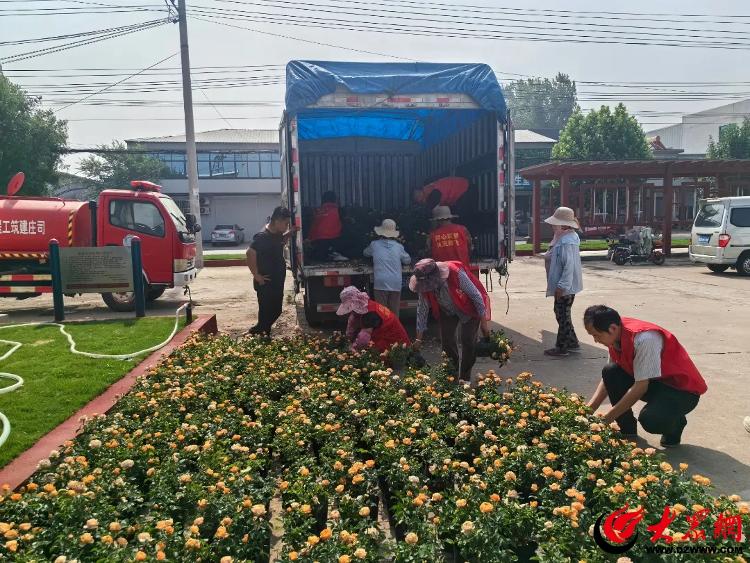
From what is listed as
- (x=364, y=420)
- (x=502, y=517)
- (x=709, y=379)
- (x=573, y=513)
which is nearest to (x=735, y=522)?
(x=573, y=513)

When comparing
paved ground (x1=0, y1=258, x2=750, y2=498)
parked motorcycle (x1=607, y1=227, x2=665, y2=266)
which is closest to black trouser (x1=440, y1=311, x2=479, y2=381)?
paved ground (x1=0, y1=258, x2=750, y2=498)

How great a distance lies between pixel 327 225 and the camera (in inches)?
353

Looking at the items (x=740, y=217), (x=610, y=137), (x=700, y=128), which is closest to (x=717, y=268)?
(x=740, y=217)

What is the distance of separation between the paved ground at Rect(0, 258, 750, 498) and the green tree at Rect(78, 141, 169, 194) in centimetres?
2363

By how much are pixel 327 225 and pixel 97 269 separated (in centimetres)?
358

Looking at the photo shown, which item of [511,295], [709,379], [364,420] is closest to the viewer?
[364,420]

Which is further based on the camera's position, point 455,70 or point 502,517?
point 455,70

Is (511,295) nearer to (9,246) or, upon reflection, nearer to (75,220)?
(75,220)

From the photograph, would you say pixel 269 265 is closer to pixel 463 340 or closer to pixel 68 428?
pixel 463 340

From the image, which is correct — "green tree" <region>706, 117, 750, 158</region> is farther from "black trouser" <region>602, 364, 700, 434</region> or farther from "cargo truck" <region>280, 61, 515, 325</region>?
"black trouser" <region>602, 364, 700, 434</region>

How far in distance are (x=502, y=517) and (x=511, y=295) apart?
10.1m

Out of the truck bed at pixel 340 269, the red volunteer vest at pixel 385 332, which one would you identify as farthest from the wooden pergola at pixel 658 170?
the red volunteer vest at pixel 385 332

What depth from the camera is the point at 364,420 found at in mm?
4102

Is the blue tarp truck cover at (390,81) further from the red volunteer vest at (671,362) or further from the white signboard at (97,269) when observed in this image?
the red volunteer vest at (671,362)
